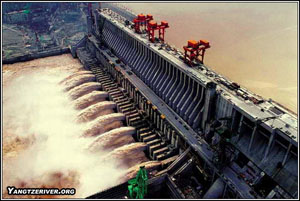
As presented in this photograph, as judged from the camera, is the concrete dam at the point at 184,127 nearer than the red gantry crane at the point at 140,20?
Yes

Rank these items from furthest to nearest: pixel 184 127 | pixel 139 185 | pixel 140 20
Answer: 1. pixel 140 20
2. pixel 184 127
3. pixel 139 185

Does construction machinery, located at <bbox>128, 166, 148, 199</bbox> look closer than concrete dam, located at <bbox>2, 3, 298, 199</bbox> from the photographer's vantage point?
No

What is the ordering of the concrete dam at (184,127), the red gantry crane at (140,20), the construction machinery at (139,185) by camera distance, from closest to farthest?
the concrete dam at (184,127) → the construction machinery at (139,185) → the red gantry crane at (140,20)

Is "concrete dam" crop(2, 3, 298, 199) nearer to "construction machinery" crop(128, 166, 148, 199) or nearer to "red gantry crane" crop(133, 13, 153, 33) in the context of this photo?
"red gantry crane" crop(133, 13, 153, 33)

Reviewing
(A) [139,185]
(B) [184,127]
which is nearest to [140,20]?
(B) [184,127]

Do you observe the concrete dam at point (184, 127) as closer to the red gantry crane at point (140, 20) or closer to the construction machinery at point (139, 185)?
the red gantry crane at point (140, 20)

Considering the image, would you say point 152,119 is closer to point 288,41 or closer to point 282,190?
point 282,190

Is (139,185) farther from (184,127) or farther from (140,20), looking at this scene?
(140,20)

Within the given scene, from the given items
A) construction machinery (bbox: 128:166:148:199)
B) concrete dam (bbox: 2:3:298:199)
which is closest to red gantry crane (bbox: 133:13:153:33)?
concrete dam (bbox: 2:3:298:199)

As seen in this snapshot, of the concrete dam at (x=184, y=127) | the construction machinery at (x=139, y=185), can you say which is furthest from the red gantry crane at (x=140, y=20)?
the construction machinery at (x=139, y=185)

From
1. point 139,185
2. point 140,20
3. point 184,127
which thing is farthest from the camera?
point 140,20

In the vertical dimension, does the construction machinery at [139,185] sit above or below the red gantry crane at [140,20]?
below
